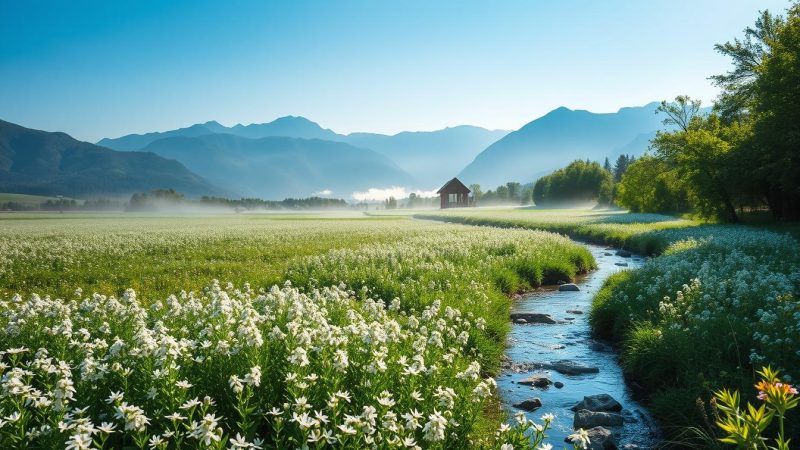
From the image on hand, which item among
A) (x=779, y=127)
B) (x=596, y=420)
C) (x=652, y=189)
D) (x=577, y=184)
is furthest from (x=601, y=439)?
(x=577, y=184)

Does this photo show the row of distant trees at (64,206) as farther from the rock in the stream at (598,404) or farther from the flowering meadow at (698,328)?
the rock in the stream at (598,404)

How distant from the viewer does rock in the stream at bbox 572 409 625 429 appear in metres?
8.78

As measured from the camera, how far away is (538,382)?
1095cm

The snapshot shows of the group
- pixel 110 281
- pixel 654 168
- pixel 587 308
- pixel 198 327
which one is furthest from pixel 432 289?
pixel 654 168

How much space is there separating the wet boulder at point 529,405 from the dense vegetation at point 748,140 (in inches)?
1196

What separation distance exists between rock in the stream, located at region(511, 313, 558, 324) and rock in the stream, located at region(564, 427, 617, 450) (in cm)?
797

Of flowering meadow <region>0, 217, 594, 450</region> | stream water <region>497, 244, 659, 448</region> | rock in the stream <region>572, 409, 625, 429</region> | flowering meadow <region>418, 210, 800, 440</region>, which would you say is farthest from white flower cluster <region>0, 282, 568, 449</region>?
flowering meadow <region>418, 210, 800, 440</region>

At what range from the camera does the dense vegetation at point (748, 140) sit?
30.6m

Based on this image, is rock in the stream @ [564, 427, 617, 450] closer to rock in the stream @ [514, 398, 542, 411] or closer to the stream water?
the stream water

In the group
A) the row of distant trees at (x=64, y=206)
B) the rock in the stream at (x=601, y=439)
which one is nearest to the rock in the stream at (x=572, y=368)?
the rock in the stream at (x=601, y=439)

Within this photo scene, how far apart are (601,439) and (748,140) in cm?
3921

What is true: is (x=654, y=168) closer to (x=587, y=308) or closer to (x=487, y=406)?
(x=587, y=308)

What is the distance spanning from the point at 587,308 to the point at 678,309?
22.0ft

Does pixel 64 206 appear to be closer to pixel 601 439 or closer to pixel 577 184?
pixel 577 184
